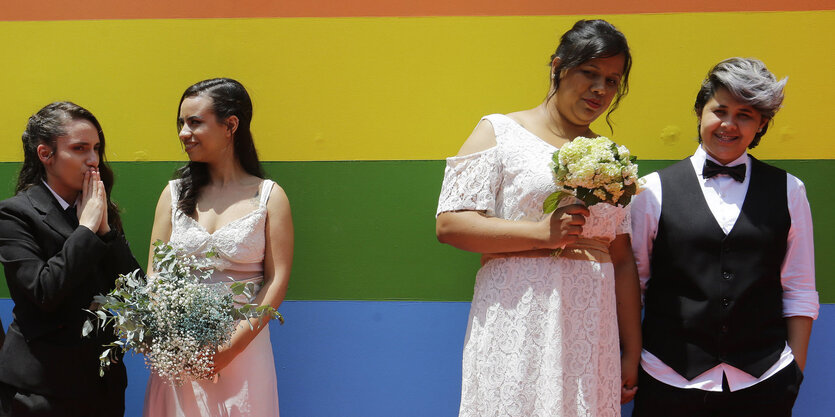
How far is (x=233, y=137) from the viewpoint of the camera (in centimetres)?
336

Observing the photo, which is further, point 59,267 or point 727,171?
point 727,171

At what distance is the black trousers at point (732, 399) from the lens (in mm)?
2932

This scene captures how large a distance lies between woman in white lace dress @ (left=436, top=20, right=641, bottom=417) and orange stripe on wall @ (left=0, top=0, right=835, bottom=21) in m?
0.78

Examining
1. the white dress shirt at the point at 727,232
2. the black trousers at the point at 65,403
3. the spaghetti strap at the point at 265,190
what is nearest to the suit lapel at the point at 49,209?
the black trousers at the point at 65,403

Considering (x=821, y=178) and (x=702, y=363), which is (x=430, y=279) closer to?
(x=702, y=363)

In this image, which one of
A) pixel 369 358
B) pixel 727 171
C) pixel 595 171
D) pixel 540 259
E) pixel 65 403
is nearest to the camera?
pixel 595 171

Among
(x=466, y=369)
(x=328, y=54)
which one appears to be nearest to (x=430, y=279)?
(x=466, y=369)

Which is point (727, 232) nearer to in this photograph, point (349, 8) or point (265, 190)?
point (265, 190)

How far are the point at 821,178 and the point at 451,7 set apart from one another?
6.03 ft

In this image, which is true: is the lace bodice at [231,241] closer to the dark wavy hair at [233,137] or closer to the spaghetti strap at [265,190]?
the spaghetti strap at [265,190]

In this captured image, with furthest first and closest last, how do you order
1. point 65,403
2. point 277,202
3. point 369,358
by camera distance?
1. point 369,358
2. point 277,202
3. point 65,403

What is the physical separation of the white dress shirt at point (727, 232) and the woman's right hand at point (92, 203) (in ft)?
6.65

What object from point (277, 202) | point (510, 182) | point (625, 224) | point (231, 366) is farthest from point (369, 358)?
point (625, 224)

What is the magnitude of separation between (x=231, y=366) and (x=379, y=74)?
1.49m
